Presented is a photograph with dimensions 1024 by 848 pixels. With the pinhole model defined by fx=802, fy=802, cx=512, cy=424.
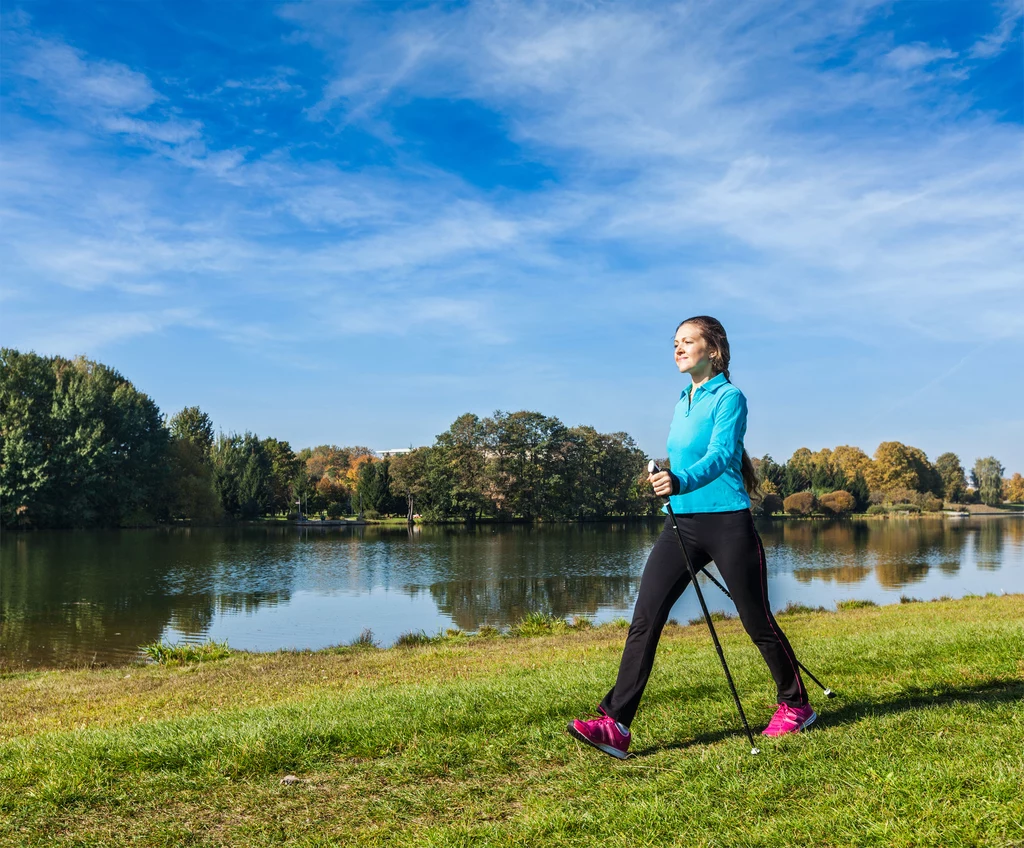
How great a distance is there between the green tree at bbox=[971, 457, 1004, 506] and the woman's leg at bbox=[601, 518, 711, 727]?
152m

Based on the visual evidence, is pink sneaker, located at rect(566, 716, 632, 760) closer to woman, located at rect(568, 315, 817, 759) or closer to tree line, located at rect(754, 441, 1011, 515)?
woman, located at rect(568, 315, 817, 759)

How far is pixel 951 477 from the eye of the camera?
131375 millimetres

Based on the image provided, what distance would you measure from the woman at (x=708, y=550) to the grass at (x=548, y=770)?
206 millimetres

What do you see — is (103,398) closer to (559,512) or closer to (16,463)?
(16,463)

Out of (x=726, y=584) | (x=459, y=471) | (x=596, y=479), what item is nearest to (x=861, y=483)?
(x=596, y=479)

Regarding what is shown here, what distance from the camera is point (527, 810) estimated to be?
3350 millimetres

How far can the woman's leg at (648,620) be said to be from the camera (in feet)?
13.6

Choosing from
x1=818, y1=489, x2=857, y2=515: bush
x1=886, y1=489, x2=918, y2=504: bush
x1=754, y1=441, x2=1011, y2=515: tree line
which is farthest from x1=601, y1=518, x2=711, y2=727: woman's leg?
x1=886, y1=489, x2=918, y2=504: bush

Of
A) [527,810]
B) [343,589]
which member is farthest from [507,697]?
[343,589]

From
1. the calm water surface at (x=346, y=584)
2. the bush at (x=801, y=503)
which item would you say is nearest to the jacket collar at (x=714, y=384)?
the calm water surface at (x=346, y=584)

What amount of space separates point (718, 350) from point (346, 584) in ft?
80.1

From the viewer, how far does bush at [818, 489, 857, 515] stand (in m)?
96.0

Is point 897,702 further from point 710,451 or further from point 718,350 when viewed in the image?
point 718,350

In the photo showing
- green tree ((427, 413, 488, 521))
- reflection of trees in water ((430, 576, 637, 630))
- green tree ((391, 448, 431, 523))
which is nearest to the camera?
reflection of trees in water ((430, 576, 637, 630))
